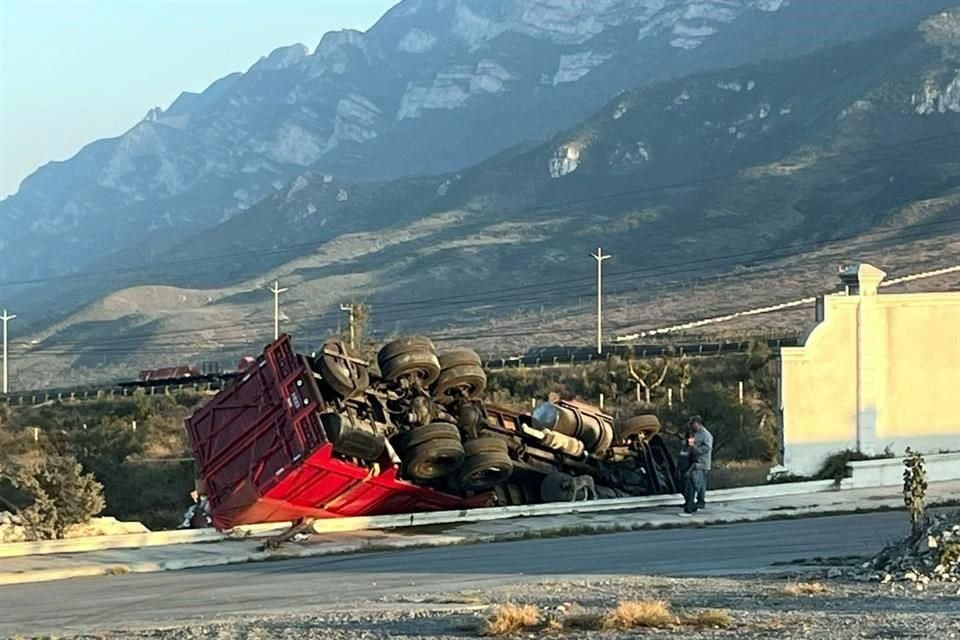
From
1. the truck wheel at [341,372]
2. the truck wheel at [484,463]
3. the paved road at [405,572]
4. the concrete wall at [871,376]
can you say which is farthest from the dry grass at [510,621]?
the concrete wall at [871,376]

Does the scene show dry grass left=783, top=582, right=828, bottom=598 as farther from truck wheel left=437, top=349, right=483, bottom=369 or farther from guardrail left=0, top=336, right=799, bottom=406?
guardrail left=0, top=336, right=799, bottom=406

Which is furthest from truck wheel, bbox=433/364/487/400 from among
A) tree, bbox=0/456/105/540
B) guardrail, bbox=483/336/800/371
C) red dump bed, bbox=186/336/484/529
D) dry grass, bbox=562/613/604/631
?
guardrail, bbox=483/336/800/371

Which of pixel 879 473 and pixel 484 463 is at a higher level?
pixel 484 463

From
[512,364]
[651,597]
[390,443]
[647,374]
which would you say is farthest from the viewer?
[512,364]

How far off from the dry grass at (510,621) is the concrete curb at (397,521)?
9.14 metres

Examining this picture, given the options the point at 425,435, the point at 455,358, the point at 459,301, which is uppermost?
the point at 459,301

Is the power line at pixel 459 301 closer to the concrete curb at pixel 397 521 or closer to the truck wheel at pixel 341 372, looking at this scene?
the concrete curb at pixel 397 521

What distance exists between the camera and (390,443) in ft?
78.4

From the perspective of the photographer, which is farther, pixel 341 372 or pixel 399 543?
pixel 341 372

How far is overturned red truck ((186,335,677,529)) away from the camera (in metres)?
22.7

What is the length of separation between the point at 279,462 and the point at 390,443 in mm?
1918

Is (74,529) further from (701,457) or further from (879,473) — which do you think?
(879,473)

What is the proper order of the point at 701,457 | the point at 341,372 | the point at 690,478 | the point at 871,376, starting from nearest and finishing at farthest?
the point at 341,372 < the point at 690,478 < the point at 701,457 < the point at 871,376

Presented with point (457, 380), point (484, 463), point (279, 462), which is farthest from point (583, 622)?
point (457, 380)
